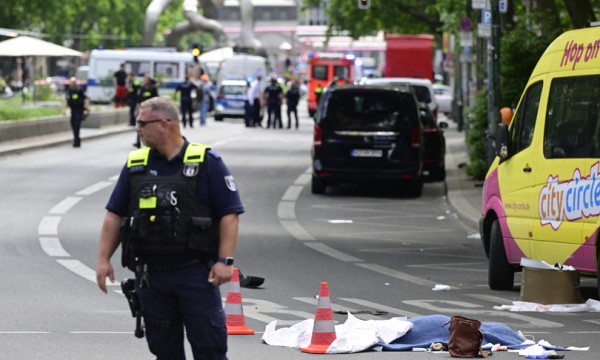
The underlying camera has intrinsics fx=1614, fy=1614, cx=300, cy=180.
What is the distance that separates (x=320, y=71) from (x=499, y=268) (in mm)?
64012

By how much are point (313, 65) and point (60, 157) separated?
4377 cm

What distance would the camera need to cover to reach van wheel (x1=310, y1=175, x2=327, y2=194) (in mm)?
25531

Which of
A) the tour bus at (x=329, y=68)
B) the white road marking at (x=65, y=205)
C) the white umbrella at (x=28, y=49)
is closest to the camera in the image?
the white road marking at (x=65, y=205)

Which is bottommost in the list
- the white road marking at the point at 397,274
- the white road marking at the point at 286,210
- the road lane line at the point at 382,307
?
the white road marking at the point at 286,210

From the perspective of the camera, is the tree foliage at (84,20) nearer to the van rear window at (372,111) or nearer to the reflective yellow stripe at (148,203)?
the van rear window at (372,111)

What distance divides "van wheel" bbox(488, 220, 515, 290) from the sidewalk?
6.23m

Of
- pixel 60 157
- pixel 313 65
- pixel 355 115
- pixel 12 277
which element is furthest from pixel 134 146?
pixel 313 65

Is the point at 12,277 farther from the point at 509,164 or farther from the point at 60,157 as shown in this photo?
the point at 60,157

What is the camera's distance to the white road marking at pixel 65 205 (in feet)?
70.4

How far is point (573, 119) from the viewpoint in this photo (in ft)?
42.6

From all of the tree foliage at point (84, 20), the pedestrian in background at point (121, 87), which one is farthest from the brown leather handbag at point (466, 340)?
the tree foliage at point (84, 20)

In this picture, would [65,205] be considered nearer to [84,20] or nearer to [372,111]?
[372,111]

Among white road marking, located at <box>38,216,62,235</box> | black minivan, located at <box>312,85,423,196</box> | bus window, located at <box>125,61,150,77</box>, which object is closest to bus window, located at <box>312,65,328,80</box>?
bus window, located at <box>125,61,150,77</box>

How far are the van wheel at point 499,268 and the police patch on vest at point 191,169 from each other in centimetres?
695
